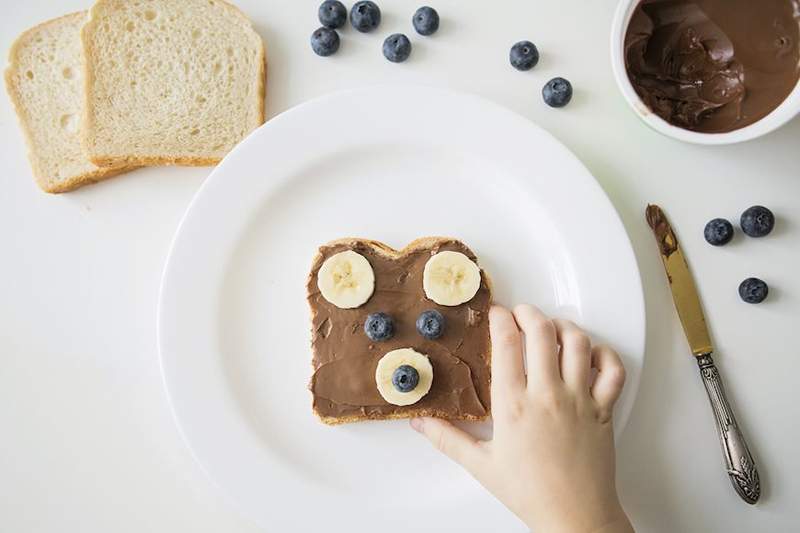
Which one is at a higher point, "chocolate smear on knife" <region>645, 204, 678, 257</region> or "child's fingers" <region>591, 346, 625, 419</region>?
"chocolate smear on knife" <region>645, 204, 678, 257</region>

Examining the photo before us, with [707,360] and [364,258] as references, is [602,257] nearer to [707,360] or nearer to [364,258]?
[707,360]

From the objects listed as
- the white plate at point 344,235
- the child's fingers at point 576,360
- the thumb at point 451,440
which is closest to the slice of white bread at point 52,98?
the white plate at point 344,235

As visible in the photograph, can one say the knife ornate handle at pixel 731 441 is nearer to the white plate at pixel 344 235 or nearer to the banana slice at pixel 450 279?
the white plate at pixel 344 235

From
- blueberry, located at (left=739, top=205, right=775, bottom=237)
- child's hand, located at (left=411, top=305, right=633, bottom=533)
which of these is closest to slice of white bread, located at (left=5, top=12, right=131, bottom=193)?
child's hand, located at (left=411, top=305, right=633, bottom=533)

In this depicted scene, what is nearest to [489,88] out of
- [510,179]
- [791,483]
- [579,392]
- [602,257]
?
[510,179]

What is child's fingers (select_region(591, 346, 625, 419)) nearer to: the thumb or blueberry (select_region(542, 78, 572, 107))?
the thumb
